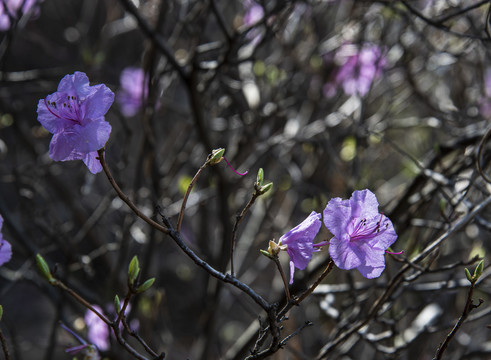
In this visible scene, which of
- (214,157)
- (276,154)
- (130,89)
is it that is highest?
(214,157)

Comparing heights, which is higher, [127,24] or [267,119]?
[127,24]

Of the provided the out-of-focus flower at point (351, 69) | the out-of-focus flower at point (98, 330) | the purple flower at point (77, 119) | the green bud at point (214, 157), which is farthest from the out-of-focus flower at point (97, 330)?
the out-of-focus flower at point (351, 69)

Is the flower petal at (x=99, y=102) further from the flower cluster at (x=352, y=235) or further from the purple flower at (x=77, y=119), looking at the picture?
the flower cluster at (x=352, y=235)

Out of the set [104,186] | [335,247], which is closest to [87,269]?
[335,247]

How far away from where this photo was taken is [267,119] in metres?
3.02

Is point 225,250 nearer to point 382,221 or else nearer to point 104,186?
point 382,221

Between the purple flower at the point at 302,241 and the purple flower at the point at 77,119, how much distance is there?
480mm

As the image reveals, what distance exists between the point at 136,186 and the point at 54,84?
974 millimetres

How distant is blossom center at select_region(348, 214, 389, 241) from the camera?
1218 mm

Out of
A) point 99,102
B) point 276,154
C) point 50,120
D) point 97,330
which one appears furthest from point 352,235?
point 276,154

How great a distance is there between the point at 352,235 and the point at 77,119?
706 millimetres

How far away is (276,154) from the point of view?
3043mm

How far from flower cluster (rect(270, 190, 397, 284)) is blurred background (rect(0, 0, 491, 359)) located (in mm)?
388

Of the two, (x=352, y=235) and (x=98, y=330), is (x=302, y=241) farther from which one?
(x=98, y=330)
